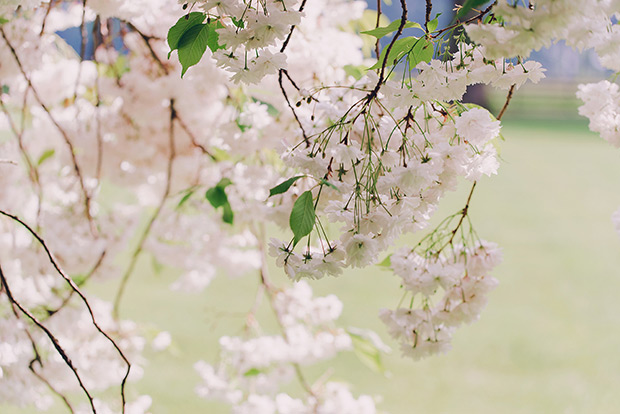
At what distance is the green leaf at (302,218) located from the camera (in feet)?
1.82

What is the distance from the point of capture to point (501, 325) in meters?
3.26

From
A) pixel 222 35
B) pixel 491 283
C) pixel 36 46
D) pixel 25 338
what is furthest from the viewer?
pixel 36 46

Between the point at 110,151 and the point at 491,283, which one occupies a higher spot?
the point at 110,151

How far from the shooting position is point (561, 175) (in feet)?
22.4

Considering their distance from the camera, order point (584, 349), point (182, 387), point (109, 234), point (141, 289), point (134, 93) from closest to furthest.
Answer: point (134, 93) < point (109, 234) < point (182, 387) < point (584, 349) < point (141, 289)

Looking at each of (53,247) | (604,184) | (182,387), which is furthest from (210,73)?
(604,184)

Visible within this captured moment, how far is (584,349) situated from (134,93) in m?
2.47

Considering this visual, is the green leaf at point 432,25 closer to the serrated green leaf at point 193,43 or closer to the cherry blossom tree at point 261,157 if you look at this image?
the cherry blossom tree at point 261,157

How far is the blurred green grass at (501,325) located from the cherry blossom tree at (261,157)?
235 millimetres

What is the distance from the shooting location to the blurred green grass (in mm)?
2518

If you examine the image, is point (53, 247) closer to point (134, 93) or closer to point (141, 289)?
point (134, 93)

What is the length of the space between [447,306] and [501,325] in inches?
103

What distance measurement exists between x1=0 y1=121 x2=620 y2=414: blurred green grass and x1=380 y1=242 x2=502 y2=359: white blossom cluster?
0.71 meters

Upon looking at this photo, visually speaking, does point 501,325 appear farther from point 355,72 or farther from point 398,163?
point 398,163
